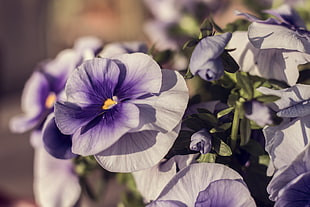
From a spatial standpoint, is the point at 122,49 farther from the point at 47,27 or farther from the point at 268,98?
the point at 47,27

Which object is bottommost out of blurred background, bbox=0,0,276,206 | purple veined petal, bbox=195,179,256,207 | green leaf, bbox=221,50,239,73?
blurred background, bbox=0,0,276,206

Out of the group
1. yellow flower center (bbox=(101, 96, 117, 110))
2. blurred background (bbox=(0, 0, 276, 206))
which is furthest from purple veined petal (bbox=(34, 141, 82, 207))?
blurred background (bbox=(0, 0, 276, 206))

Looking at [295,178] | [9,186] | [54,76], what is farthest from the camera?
[9,186]

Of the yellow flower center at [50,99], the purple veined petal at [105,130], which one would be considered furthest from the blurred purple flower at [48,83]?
the purple veined petal at [105,130]

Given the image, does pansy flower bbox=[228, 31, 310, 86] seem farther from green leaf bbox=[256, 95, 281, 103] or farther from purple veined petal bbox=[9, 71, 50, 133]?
purple veined petal bbox=[9, 71, 50, 133]

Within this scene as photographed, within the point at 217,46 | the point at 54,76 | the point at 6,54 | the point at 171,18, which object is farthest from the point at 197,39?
the point at 6,54

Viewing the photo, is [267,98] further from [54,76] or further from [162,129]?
[54,76]
